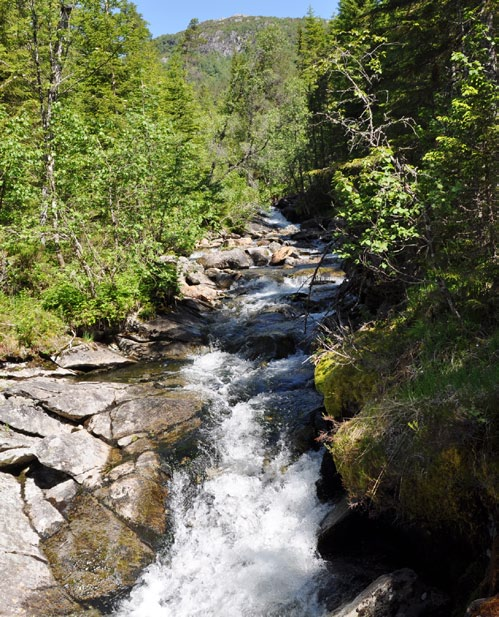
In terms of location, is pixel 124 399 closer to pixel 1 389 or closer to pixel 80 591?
pixel 1 389

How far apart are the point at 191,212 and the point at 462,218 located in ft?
32.8

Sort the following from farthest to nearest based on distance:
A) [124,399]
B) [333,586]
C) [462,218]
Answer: [124,399] < [462,218] < [333,586]

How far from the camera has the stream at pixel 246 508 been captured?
5.60m

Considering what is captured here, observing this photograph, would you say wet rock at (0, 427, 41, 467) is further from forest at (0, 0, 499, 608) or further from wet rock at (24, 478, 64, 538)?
forest at (0, 0, 499, 608)

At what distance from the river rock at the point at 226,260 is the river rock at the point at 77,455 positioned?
14.7m

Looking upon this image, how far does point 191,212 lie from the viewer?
47.4 ft

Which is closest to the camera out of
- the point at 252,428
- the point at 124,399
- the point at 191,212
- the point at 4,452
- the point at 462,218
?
the point at 462,218

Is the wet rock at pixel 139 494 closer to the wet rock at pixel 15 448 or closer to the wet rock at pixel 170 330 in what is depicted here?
the wet rock at pixel 15 448

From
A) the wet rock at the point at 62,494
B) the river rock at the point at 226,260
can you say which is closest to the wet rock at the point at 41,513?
the wet rock at the point at 62,494

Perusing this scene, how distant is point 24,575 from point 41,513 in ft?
3.56

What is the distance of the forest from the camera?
4.62 metres

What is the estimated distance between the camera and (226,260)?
22688 millimetres

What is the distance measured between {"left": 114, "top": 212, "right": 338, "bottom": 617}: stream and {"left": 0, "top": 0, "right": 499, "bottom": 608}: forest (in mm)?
1241

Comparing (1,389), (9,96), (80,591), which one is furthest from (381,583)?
(9,96)
